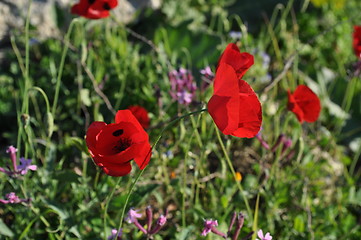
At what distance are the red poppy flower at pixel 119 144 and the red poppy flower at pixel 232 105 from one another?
19cm

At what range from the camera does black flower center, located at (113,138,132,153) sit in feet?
Answer: 3.99

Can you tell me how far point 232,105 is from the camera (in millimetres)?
1007

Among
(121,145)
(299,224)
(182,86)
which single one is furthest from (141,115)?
(299,224)

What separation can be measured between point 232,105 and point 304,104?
677mm

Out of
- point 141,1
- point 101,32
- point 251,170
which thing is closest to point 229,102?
point 251,170

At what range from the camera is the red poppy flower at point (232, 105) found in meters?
1.01

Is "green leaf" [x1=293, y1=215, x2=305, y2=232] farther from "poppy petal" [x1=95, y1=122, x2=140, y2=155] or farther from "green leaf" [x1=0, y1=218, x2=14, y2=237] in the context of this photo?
"green leaf" [x1=0, y1=218, x2=14, y2=237]

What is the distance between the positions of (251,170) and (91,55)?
925mm

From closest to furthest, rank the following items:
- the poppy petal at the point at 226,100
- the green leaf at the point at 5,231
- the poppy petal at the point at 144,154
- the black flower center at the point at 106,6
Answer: the poppy petal at the point at 226,100, the poppy petal at the point at 144,154, the green leaf at the point at 5,231, the black flower center at the point at 106,6

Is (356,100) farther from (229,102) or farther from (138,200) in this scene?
(229,102)

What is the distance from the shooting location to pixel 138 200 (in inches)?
63.6

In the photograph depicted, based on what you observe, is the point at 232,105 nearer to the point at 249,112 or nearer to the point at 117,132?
the point at 249,112

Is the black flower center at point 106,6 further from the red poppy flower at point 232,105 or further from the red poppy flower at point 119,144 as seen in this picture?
the red poppy flower at point 232,105

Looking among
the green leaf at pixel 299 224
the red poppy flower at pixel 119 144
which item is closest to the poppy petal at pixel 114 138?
the red poppy flower at pixel 119 144
